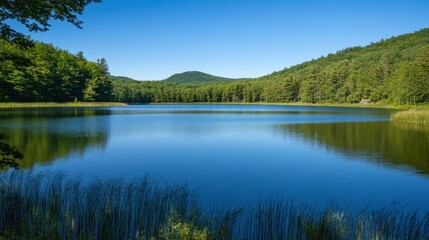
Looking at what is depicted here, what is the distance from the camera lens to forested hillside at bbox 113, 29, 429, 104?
7100cm

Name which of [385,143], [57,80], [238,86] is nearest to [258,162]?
[385,143]

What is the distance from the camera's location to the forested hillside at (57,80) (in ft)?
220

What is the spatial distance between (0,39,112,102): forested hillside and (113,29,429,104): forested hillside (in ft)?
96.2

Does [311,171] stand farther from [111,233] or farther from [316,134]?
[316,134]

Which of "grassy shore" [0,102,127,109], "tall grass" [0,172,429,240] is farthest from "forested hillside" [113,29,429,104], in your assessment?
"tall grass" [0,172,429,240]

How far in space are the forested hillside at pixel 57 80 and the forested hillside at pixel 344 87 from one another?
2931 cm

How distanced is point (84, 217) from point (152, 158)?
11031mm

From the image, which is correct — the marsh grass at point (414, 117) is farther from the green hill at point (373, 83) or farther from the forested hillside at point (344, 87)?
the forested hillside at point (344, 87)

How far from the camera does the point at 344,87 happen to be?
4080 inches

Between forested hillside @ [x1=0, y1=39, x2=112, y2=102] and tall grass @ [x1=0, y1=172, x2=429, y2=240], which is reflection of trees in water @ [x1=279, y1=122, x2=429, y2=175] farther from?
forested hillside @ [x1=0, y1=39, x2=112, y2=102]

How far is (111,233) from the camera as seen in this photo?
6.62 m

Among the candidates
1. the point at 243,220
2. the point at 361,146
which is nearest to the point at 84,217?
the point at 243,220

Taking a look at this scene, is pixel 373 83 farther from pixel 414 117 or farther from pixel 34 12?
pixel 34 12

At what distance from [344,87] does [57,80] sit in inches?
3048
